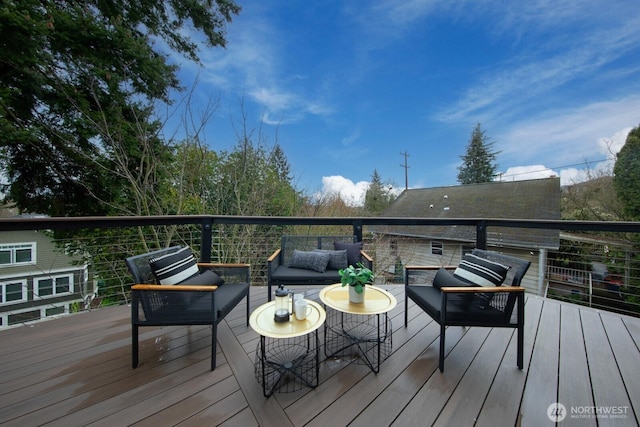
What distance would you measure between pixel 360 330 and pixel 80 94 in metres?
5.18

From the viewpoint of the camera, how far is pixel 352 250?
9.25 ft

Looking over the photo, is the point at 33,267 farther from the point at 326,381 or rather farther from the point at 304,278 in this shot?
the point at 326,381

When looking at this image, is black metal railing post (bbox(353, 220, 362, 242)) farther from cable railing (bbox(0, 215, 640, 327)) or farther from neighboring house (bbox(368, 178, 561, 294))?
neighboring house (bbox(368, 178, 561, 294))

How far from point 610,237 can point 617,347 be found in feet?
24.0

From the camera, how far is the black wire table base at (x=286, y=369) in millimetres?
1392

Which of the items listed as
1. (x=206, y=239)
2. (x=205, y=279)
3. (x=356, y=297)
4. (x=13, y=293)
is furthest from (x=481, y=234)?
(x=13, y=293)

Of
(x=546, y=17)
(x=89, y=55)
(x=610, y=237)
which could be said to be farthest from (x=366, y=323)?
(x=610, y=237)

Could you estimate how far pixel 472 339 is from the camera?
6.35ft

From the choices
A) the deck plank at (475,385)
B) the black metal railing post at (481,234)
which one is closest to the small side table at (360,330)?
the deck plank at (475,385)

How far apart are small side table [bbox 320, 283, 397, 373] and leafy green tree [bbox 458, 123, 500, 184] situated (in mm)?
17612

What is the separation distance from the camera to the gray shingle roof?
7.27 metres

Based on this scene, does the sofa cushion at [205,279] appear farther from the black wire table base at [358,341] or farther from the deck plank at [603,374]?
the deck plank at [603,374]

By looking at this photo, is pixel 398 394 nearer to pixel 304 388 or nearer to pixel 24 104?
pixel 304 388

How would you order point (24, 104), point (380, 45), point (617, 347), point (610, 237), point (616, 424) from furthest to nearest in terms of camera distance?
point (610, 237) → point (380, 45) → point (24, 104) → point (617, 347) → point (616, 424)
